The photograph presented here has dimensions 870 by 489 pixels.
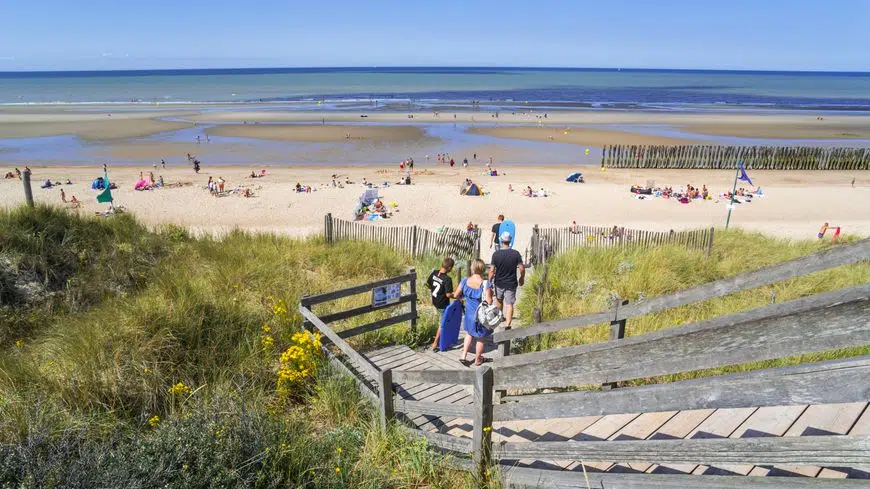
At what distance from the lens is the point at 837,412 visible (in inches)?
138

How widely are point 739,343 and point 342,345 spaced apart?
4.05 metres

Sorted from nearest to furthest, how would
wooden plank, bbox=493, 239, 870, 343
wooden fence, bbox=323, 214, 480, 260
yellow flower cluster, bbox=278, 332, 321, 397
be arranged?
wooden plank, bbox=493, 239, 870, 343, yellow flower cluster, bbox=278, 332, 321, 397, wooden fence, bbox=323, 214, 480, 260

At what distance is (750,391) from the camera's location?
1883mm

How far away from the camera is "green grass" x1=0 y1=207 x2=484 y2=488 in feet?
10.9

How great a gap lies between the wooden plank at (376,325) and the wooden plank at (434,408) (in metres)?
2.06

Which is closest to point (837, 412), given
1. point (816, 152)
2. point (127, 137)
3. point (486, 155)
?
point (486, 155)

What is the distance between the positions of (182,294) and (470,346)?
3.43 m

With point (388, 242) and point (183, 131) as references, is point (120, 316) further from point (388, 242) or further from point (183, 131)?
point (183, 131)

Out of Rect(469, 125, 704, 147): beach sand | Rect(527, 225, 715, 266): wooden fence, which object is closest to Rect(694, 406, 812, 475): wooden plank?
Rect(527, 225, 715, 266): wooden fence

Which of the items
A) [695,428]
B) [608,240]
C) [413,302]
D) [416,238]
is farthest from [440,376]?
[608,240]

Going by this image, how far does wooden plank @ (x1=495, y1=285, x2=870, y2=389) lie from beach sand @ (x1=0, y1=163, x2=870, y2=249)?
14263 millimetres

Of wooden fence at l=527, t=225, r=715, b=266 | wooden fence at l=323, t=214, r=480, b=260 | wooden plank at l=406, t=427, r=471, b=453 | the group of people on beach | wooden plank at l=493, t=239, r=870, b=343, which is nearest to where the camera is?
wooden plank at l=493, t=239, r=870, b=343

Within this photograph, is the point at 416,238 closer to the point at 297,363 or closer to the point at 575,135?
the point at 297,363

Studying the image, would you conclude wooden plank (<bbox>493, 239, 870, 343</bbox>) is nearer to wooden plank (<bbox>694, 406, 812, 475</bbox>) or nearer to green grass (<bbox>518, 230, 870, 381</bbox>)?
wooden plank (<bbox>694, 406, 812, 475</bbox>)
